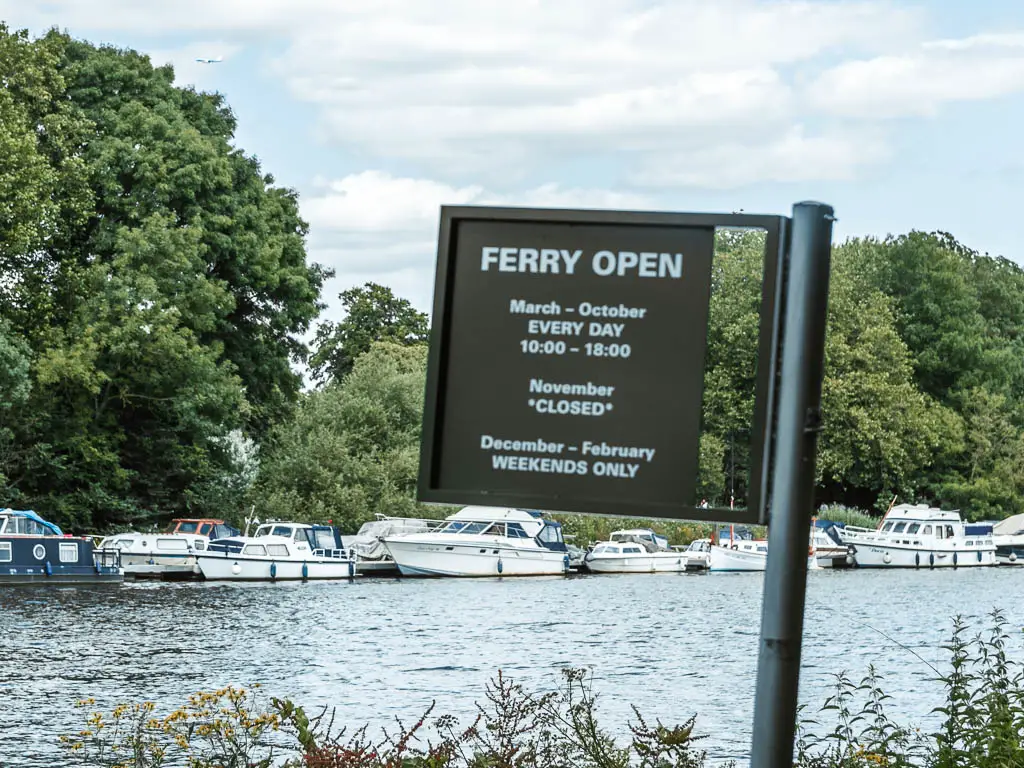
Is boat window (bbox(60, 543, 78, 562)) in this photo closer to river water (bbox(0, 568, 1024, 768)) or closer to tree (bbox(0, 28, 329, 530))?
river water (bbox(0, 568, 1024, 768))

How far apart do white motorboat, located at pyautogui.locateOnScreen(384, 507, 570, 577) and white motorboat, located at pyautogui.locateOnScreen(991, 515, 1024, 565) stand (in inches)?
1213

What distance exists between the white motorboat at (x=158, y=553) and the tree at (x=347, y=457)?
7.73m

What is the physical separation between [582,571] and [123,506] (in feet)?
75.9

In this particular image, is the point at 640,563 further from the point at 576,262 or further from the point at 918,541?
the point at 576,262

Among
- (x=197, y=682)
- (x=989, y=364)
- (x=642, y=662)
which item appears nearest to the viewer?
(x=197, y=682)

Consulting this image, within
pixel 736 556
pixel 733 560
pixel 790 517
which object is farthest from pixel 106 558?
pixel 790 517

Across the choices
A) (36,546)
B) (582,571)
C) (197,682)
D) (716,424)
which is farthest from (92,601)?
(716,424)

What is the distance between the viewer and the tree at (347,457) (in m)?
61.6

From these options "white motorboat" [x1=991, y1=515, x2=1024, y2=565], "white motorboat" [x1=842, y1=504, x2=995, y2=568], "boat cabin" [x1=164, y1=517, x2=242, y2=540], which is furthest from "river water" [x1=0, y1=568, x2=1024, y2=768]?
"white motorboat" [x1=991, y1=515, x2=1024, y2=565]

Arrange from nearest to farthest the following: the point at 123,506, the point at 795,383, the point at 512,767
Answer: the point at 795,383 < the point at 512,767 < the point at 123,506

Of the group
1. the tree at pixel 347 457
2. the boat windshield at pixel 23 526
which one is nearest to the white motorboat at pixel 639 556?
the tree at pixel 347 457

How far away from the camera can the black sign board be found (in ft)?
17.9

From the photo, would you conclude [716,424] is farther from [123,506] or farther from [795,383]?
[123,506]

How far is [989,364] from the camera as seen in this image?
92812 mm
